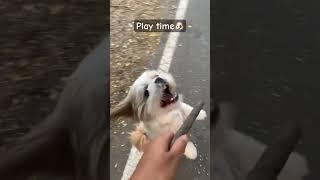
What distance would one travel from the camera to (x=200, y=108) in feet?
4.99

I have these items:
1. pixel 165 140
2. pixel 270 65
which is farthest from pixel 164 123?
pixel 270 65

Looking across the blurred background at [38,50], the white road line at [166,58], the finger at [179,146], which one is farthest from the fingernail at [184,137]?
the blurred background at [38,50]

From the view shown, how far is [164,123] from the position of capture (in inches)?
59.8

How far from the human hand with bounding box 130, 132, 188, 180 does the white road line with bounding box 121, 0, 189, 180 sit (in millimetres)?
43

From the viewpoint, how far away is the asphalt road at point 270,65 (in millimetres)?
1510

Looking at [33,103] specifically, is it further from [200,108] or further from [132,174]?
[200,108]

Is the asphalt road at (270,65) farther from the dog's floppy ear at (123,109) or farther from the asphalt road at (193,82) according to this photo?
the dog's floppy ear at (123,109)

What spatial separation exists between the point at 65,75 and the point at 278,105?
0.58m

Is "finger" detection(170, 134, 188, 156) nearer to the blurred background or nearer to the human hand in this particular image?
the human hand

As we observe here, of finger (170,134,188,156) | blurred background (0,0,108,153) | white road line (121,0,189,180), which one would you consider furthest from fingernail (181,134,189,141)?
blurred background (0,0,108,153)

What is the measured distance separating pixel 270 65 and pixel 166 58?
28cm

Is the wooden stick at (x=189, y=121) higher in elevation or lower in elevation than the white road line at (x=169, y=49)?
lower

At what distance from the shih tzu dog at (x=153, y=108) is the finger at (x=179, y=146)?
0.04 m

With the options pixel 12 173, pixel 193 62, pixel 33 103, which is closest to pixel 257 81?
pixel 193 62
